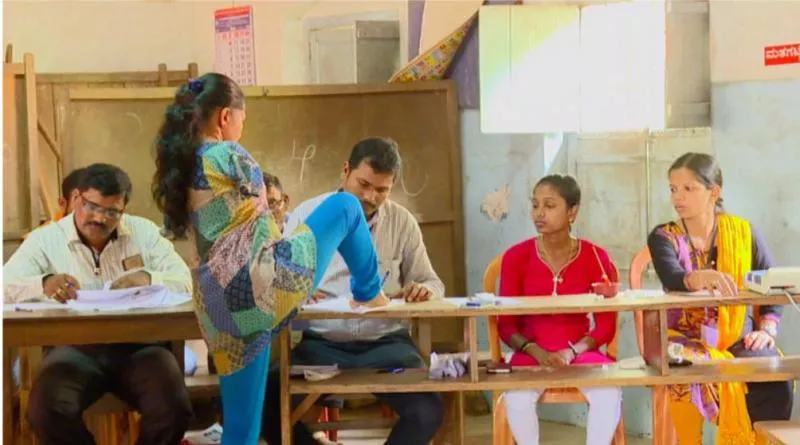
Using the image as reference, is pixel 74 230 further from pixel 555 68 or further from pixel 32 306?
pixel 555 68

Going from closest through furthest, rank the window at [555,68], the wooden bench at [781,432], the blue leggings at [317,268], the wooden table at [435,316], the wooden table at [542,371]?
the wooden bench at [781,432] < the blue leggings at [317,268] < the wooden table at [435,316] < the wooden table at [542,371] < the window at [555,68]

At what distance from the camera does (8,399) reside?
3469 millimetres

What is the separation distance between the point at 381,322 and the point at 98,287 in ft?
3.47

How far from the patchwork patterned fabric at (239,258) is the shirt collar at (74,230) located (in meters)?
0.93

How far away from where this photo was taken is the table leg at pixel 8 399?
3.42 meters

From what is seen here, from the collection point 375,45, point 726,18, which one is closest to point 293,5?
point 375,45

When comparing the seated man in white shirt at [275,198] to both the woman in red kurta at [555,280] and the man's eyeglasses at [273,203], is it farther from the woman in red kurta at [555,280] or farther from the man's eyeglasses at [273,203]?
the woman in red kurta at [555,280]

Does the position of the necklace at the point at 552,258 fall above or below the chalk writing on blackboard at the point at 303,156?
below

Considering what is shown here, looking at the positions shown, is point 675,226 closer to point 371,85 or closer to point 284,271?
point 284,271

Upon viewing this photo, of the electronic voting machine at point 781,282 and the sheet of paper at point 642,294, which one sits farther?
the sheet of paper at point 642,294

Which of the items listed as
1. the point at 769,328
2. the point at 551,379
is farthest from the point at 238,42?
the point at 769,328

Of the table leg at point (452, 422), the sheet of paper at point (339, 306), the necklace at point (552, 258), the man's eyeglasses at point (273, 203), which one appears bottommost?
the table leg at point (452, 422)

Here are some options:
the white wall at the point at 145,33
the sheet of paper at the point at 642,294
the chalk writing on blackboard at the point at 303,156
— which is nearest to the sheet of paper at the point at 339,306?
the sheet of paper at the point at 642,294

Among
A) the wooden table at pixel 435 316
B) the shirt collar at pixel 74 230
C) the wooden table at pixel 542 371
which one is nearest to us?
the wooden table at pixel 435 316
